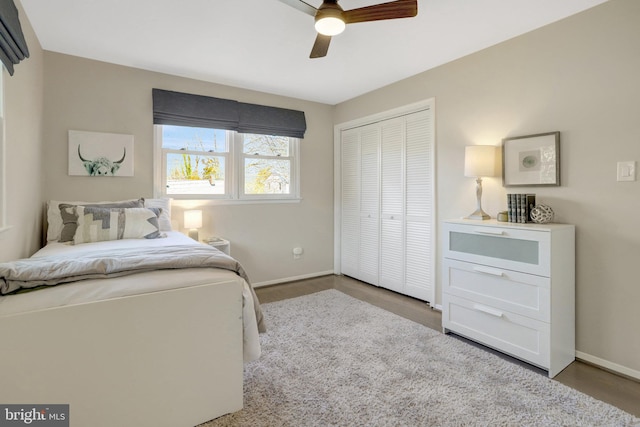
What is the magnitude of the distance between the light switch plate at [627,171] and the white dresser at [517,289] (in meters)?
0.41

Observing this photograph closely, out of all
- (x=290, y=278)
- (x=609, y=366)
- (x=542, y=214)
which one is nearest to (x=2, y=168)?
(x=290, y=278)

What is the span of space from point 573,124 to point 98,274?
2.95m

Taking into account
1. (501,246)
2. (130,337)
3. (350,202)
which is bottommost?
(130,337)

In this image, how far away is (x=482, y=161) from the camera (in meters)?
2.51

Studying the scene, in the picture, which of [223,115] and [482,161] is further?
[223,115]

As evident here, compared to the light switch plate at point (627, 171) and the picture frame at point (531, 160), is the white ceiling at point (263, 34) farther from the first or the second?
the light switch plate at point (627, 171)

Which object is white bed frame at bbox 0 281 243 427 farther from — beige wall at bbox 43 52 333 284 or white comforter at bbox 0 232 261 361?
beige wall at bbox 43 52 333 284

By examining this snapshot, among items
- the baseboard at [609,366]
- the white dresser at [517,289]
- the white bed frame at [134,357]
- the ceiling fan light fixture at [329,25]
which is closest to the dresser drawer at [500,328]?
the white dresser at [517,289]

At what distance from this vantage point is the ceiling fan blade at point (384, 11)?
1.66 metres

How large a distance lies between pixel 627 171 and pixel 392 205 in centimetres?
200

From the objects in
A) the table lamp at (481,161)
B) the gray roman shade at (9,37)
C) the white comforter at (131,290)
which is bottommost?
the white comforter at (131,290)

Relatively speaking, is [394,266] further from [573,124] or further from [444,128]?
[573,124]

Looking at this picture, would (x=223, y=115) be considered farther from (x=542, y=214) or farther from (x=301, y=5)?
(x=542, y=214)

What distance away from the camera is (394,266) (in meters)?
3.63
